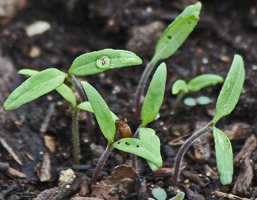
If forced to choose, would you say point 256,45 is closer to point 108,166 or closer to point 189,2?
point 189,2

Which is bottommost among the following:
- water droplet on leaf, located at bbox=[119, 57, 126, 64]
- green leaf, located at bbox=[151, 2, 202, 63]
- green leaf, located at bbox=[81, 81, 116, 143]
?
green leaf, located at bbox=[81, 81, 116, 143]

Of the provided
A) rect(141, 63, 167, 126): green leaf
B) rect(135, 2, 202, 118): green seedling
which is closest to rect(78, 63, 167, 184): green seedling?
rect(141, 63, 167, 126): green leaf

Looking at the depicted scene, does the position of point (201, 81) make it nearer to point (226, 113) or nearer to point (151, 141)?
point (226, 113)

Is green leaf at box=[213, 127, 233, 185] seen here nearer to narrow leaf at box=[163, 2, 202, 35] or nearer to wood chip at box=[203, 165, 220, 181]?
wood chip at box=[203, 165, 220, 181]

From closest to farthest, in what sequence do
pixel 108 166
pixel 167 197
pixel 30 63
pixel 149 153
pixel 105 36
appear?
1. pixel 149 153
2. pixel 167 197
3. pixel 108 166
4. pixel 30 63
5. pixel 105 36

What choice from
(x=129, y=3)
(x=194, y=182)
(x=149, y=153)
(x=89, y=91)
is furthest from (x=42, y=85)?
(x=129, y=3)

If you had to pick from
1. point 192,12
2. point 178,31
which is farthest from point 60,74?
point 192,12
